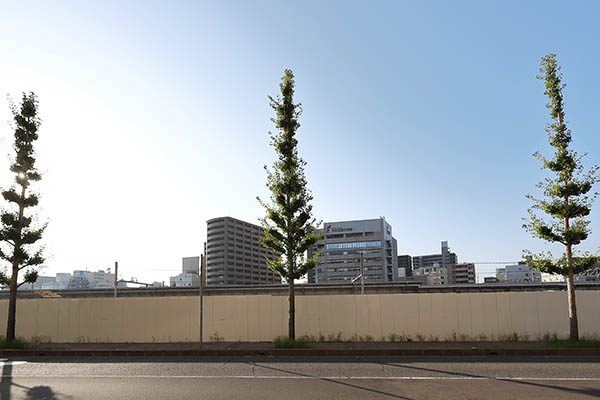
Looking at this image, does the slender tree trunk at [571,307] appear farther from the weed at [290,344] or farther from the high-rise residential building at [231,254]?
the high-rise residential building at [231,254]

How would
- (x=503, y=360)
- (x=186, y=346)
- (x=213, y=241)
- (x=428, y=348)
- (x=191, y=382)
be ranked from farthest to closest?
(x=213, y=241)
(x=186, y=346)
(x=428, y=348)
(x=503, y=360)
(x=191, y=382)

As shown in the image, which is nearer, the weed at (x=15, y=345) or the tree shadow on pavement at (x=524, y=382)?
the tree shadow on pavement at (x=524, y=382)

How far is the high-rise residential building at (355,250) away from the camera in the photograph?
15175 cm

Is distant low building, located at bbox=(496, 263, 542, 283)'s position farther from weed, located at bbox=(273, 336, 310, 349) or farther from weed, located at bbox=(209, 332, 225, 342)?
weed, located at bbox=(209, 332, 225, 342)

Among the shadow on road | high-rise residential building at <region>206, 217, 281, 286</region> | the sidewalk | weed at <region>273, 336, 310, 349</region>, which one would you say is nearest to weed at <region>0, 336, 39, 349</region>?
the sidewalk

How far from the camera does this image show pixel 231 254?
167 m

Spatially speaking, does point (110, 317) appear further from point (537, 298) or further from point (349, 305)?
point (537, 298)

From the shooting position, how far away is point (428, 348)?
13.4 metres

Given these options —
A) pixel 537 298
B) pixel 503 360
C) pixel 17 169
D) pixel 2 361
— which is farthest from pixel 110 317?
pixel 537 298

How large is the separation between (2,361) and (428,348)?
44.0 feet

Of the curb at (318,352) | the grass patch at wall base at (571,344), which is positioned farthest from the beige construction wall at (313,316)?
the curb at (318,352)

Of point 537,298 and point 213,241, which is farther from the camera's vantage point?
point 213,241

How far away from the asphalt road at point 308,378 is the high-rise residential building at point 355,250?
140554mm

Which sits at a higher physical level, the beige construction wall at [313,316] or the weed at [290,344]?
the beige construction wall at [313,316]
